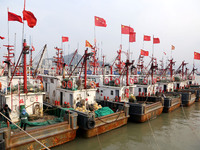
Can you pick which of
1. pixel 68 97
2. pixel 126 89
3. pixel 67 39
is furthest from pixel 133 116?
pixel 67 39

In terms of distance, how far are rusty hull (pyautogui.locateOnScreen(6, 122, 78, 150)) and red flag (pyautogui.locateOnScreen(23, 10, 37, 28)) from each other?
7.49 metres

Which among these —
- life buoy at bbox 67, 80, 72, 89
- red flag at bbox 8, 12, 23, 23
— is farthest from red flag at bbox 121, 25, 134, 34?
red flag at bbox 8, 12, 23, 23

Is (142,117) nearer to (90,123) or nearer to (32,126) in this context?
(90,123)

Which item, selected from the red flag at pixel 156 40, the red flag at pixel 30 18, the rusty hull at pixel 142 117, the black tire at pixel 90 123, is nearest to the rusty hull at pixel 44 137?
the black tire at pixel 90 123

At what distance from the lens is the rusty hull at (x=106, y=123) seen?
1198 cm

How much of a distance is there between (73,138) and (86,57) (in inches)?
321

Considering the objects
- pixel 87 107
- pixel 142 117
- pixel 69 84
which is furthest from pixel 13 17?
pixel 142 117

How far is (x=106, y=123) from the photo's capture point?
12867mm

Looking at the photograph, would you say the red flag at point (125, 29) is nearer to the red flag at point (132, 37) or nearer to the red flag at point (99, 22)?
the red flag at point (132, 37)

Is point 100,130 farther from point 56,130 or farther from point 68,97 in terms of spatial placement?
point 68,97

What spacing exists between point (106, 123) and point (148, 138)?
12.0 feet

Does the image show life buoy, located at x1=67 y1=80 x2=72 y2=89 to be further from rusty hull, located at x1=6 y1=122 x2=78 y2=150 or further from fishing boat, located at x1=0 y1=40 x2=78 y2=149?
rusty hull, located at x1=6 y1=122 x2=78 y2=150

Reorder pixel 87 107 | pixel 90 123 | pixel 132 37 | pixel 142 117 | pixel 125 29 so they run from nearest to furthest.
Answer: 1. pixel 90 123
2. pixel 87 107
3. pixel 142 117
4. pixel 125 29
5. pixel 132 37

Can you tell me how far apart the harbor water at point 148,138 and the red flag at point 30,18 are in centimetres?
897
